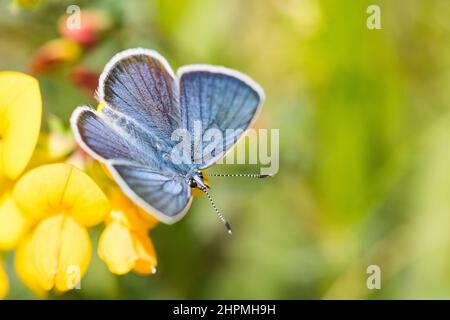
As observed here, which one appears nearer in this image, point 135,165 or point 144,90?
point 135,165

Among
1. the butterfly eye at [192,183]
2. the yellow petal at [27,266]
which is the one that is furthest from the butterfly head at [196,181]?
the yellow petal at [27,266]

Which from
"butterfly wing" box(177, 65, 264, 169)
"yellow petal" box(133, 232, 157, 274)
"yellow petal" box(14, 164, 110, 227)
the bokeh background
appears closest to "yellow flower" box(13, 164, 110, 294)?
"yellow petal" box(14, 164, 110, 227)

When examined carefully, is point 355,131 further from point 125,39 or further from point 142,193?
point 142,193

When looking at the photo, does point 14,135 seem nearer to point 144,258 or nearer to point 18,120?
point 18,120

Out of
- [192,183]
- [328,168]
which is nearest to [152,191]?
[192,183]

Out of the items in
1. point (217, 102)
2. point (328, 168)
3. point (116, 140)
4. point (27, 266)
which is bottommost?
point (27, 266)

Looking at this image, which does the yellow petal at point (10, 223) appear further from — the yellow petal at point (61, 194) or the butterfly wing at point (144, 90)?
the butterfly wing at point (144, 90)
